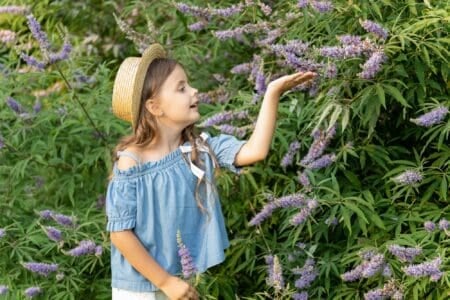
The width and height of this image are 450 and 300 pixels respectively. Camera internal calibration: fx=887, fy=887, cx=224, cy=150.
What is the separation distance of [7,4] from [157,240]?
10.9 ft

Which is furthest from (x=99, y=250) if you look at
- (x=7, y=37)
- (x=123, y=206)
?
(x=7, y=37)

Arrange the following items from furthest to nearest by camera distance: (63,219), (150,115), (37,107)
→ (37,107) → (63,219) → (150,115)

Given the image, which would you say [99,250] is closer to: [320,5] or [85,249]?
[85,249]

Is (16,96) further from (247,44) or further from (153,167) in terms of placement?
(153,167)

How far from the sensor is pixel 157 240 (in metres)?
3.48

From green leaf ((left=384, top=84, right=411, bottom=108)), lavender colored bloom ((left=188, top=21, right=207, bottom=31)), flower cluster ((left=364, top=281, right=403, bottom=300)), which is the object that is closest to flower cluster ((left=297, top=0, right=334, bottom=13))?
green leaf ((left=384, top=84, right=411, bottom=108))

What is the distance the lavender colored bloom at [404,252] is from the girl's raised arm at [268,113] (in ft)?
2.49

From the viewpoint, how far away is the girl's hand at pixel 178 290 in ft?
10.9

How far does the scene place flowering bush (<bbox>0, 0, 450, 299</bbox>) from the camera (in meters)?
3.95

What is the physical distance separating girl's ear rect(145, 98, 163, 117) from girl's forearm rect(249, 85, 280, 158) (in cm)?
40

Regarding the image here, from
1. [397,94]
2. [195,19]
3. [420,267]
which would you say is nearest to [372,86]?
[397,94]

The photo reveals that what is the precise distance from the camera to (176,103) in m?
3.48

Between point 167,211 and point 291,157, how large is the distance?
1100 mm

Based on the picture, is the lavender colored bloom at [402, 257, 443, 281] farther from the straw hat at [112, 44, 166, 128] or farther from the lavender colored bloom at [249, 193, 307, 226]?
the straw hat at [112, 44, 166, 128]
